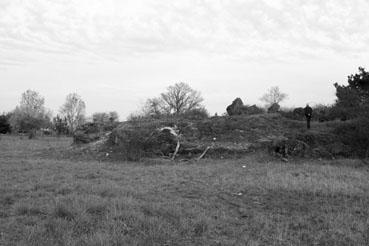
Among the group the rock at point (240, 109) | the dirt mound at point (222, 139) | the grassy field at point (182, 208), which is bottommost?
the grassy field at point (182, 208)

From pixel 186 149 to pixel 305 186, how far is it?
8.50 meters

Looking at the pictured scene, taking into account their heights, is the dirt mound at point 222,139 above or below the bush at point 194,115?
below

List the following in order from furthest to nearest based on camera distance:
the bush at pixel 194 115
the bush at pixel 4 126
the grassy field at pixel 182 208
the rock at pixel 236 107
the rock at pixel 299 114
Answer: the bush at pixel 4 126 → the rock at pixel 236 107 → the bush at pixel 194 115 → the rock at pixel 299 114 → the grassy field at pixel 182 208

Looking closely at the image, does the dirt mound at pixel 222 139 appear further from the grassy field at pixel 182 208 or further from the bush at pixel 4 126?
the bush at pixel 4 126

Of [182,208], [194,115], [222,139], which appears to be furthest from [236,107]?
[182,208]

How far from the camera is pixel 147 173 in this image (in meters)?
11.9

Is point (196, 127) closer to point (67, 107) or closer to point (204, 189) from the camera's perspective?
point (204, 189)

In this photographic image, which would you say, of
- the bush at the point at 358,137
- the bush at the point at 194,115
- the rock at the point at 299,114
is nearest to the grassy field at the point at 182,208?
the bush at the point at 358,137

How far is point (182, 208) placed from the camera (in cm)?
692

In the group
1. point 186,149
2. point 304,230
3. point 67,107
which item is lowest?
point 304,230

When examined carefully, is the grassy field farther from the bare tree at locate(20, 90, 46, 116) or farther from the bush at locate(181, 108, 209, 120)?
the bare tree at locate(20, 90, 46, 116)

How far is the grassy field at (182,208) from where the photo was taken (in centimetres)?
532


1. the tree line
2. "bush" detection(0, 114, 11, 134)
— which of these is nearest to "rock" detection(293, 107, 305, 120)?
the tree line

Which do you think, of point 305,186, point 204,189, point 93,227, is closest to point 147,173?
point 204,189
